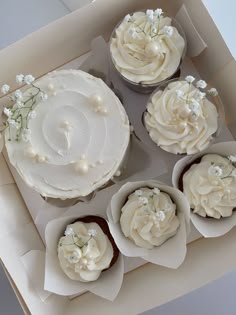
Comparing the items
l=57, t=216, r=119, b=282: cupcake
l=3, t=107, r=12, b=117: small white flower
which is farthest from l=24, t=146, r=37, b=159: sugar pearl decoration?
l=57, t=216, r=119, b=282: cupcake

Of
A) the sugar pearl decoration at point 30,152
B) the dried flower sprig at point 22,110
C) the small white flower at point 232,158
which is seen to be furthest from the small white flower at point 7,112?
the small white flower at point 232,158

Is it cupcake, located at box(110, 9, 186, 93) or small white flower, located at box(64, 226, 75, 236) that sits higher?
cupcake, located at box(110, 9, 186, 93)

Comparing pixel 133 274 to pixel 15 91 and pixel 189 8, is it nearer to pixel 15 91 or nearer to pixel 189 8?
pixel 15 91

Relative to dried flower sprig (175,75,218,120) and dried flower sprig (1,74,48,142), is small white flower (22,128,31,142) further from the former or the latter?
dried flower sprig (175,75,218,120)

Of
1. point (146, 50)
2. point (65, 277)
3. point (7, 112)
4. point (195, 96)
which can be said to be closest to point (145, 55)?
point (146, 50)

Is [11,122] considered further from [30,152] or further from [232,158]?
[232,158]
